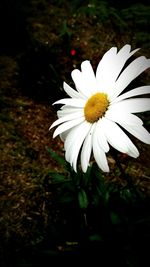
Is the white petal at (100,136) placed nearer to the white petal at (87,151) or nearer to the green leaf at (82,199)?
the white petal at (87,151)

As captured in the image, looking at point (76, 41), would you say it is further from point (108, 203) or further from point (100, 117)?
point (100, 117)

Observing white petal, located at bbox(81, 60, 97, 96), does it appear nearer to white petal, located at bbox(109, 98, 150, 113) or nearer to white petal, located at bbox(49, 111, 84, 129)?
white petal, located at bbox(49, 111, 84, 129)

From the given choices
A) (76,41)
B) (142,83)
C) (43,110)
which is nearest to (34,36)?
(76,41)

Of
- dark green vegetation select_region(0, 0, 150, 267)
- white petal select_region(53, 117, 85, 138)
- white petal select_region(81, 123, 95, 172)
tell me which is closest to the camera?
white petal select_region(81, 123, 95, 172)

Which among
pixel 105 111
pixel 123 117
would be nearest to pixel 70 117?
pixel 105 111

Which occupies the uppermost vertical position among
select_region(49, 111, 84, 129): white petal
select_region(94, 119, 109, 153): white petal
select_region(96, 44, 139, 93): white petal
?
select_region(96, 44, 139, 93): white petal

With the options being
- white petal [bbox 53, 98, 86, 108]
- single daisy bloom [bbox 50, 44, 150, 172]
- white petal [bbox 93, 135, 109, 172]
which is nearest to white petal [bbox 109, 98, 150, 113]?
single daisy bloom [bbox 50, 44, 150, 172]

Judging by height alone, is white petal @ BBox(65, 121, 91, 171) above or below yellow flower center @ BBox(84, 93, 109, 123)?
below
